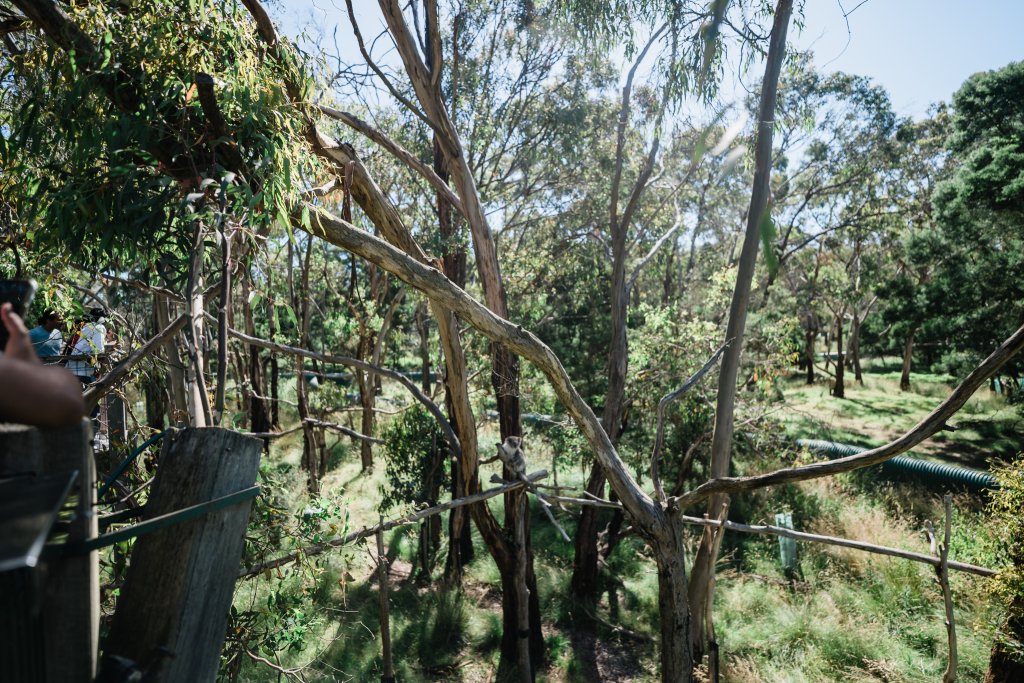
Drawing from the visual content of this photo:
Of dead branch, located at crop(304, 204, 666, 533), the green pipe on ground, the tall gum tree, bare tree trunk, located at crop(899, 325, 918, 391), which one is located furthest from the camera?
bare tree trunk, located at crop(899, 325, 918, 391)

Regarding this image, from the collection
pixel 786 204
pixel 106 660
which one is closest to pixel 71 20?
pixel 106 660

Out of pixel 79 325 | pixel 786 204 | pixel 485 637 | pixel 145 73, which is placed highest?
pixel 786 204

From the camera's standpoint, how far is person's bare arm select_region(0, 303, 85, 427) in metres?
1.08

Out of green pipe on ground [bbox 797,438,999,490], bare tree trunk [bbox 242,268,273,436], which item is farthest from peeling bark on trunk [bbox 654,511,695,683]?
bare tree trunk [bbox 242,268,273,436]

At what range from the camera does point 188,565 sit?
1360 millimetres

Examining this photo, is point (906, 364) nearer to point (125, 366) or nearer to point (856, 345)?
point (856, 345)

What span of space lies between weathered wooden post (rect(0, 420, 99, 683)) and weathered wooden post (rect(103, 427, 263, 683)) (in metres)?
0.13

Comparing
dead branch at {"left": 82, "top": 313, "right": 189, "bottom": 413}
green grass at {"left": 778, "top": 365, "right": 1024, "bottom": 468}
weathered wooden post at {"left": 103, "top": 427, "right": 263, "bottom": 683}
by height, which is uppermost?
dead branch at {"left": 82, "top": 313, "right": 189, "bottom": 413}

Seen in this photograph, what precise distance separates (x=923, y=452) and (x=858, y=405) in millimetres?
5720

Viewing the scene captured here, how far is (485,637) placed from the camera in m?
7.72

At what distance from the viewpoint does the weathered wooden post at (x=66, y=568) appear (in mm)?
1158

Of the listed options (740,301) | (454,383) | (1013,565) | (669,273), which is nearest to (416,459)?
(454,383)

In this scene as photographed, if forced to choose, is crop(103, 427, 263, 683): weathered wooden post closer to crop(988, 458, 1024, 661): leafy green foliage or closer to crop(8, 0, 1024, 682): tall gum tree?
crop(8, 0, 1024, 682): tall gum tree

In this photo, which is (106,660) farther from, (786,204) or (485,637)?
(786,204)
